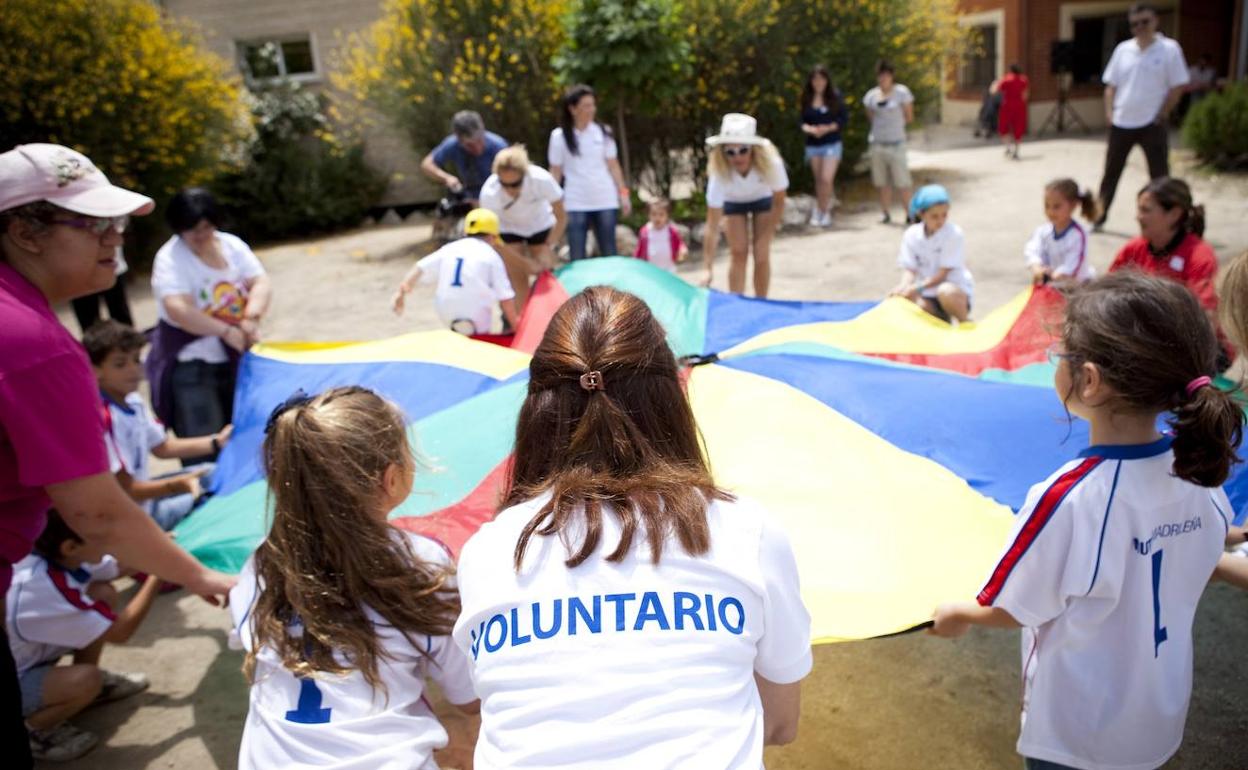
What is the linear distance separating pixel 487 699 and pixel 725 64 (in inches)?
375

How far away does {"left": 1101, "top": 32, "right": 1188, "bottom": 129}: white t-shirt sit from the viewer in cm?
678

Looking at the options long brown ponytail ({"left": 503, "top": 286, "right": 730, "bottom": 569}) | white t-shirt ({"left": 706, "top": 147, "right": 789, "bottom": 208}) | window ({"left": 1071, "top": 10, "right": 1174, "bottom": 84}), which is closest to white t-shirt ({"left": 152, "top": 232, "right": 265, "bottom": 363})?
white t-shirt ({"left": 706, "top": 147, "right": 789, "bottom": 208})

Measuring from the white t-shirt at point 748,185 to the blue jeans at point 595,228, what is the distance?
86 centimetres

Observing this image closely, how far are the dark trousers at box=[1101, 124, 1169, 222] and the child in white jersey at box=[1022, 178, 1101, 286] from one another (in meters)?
3.03

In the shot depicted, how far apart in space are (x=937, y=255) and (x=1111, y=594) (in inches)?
133

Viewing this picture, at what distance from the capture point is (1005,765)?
Result: 2164mm

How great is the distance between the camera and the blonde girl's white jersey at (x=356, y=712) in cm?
145

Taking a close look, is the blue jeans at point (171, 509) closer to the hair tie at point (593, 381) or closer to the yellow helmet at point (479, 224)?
the yellow helmet at point (479, 224)

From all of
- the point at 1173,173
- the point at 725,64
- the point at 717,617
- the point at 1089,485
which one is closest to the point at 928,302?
the point at 1089,485

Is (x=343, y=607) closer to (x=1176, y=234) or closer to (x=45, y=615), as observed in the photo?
(x=45, y=615)

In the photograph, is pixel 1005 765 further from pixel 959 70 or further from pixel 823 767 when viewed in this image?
pixel 959 70

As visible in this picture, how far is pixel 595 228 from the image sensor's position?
618cm

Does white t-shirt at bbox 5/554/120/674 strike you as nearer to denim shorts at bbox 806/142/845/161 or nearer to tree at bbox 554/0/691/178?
tree at bbox 554/0/691/178

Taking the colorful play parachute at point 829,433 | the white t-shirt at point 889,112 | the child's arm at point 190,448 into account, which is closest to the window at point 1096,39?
the white t-shirt at point 889,112
